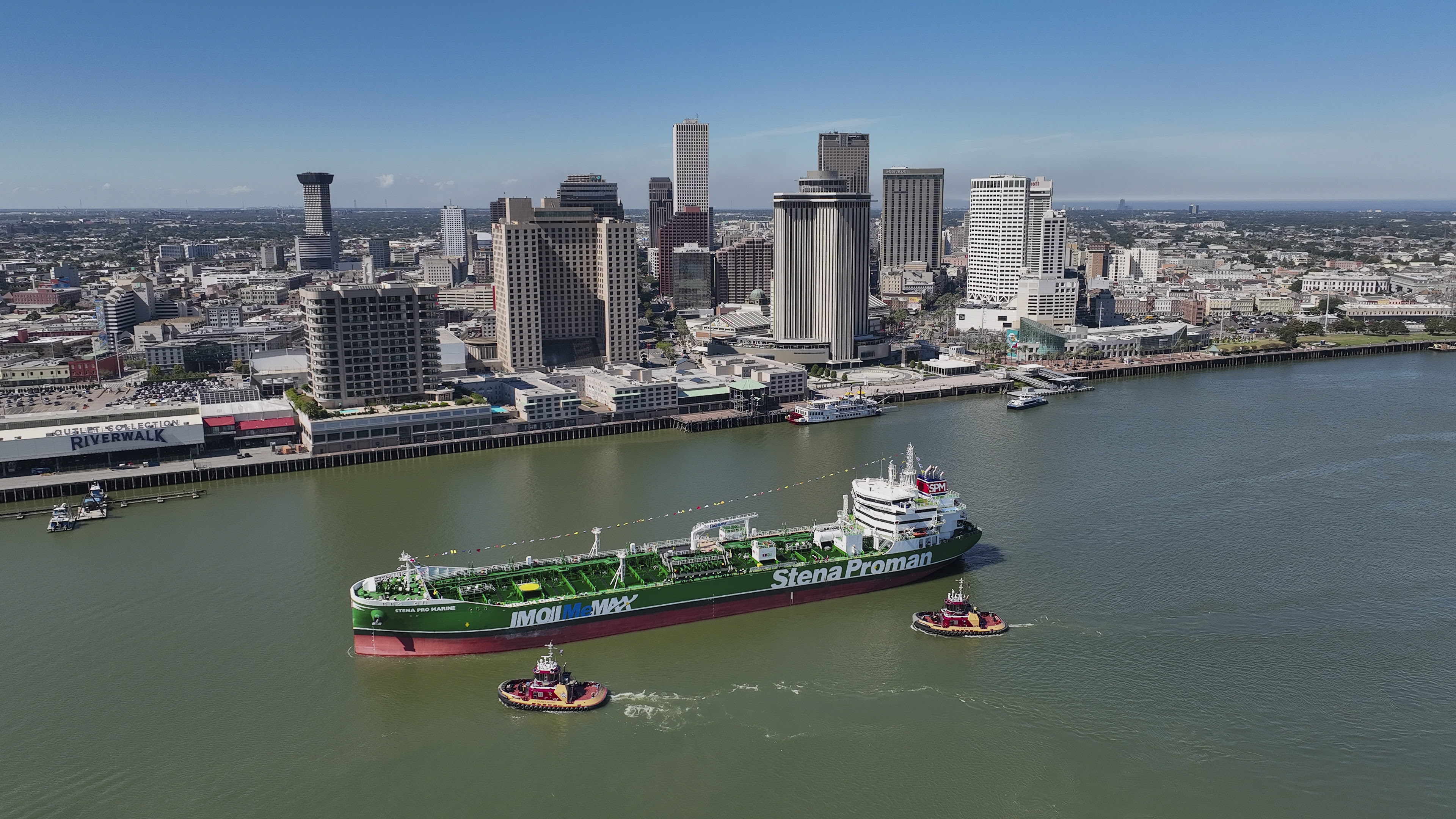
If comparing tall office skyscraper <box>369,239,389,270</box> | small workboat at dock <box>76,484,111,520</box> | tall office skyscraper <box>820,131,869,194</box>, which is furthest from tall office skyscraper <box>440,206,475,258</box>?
small workboat at dock <box>76,484,111,520</box>

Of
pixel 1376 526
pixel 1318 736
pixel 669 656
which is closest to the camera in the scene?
pixel 1318 736

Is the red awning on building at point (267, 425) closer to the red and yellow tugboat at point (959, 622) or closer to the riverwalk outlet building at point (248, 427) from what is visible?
the riverwalk outlet building at point (248, 427)

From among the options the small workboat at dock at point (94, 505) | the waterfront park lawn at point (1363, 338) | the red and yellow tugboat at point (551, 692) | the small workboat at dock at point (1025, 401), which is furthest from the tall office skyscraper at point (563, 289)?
the waterfront park lawn at point (1363, 338)

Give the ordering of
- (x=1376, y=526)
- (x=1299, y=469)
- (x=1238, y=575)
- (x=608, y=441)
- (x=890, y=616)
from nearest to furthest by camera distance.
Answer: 1. (x=890, y=616)
2. (x=1238, y=575)
3. (x=1376, y=526)
4. (x=1299, y=469)
5. (x=608, y=441)

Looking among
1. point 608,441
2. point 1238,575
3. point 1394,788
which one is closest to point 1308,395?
point 1238,575

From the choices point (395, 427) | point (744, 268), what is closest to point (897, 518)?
point (395, 427)

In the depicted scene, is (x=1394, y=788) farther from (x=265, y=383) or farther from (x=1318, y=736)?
(x=265, y=383)

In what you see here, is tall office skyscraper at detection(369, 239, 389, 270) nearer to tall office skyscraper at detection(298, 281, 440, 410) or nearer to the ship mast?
tall office skyscraper at detection(298, 281, 440, 410)
